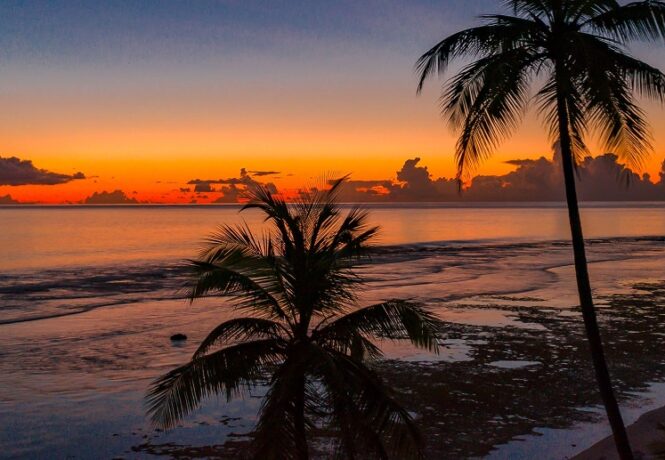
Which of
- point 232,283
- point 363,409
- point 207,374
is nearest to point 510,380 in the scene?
point 363,409

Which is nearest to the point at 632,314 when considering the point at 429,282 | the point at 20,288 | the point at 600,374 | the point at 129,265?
the point at 429,282

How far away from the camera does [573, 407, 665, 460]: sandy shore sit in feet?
46.8

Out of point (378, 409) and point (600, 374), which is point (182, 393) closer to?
point (378, 409)

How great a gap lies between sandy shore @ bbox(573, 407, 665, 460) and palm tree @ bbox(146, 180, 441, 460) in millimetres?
5900

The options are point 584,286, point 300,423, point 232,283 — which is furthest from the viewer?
point 584,286

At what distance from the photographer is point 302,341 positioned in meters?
10.6

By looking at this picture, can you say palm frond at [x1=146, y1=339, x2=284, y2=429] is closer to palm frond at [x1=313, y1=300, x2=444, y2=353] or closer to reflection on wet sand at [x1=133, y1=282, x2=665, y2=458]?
palm frond at [x1=313, y1=300, x2=444, y2=353]

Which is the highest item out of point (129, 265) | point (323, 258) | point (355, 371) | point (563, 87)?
point (563, 87)

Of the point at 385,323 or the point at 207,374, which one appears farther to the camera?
the point at 385,323

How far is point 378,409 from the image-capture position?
986 centimetres

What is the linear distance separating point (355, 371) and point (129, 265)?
66281 mm

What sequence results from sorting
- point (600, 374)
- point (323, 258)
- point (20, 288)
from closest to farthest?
point (323, 258) < point (600, 374) < point (20, 288)

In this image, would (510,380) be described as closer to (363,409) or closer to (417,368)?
(417,368)

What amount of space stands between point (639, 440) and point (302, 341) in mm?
9486
